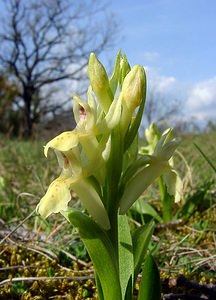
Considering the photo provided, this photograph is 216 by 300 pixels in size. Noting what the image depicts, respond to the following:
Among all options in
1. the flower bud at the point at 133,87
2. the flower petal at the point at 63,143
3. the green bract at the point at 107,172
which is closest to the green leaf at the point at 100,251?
the green bract at the point at 107,172

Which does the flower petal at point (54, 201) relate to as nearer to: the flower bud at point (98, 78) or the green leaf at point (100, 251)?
the green leaf at point (100, 251)

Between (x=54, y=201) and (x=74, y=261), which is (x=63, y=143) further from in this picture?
(x=74, y=261)

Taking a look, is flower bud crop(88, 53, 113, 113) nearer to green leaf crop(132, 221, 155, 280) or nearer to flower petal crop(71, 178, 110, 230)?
flower petal crop(71, 178, 110, 230)

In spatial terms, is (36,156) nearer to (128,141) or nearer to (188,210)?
(188,210)

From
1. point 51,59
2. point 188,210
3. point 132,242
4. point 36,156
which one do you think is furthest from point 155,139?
point 51,59

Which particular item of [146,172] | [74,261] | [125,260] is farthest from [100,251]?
[74,261]

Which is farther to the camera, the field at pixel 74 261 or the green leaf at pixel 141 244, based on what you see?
the field at pixel 74 261
